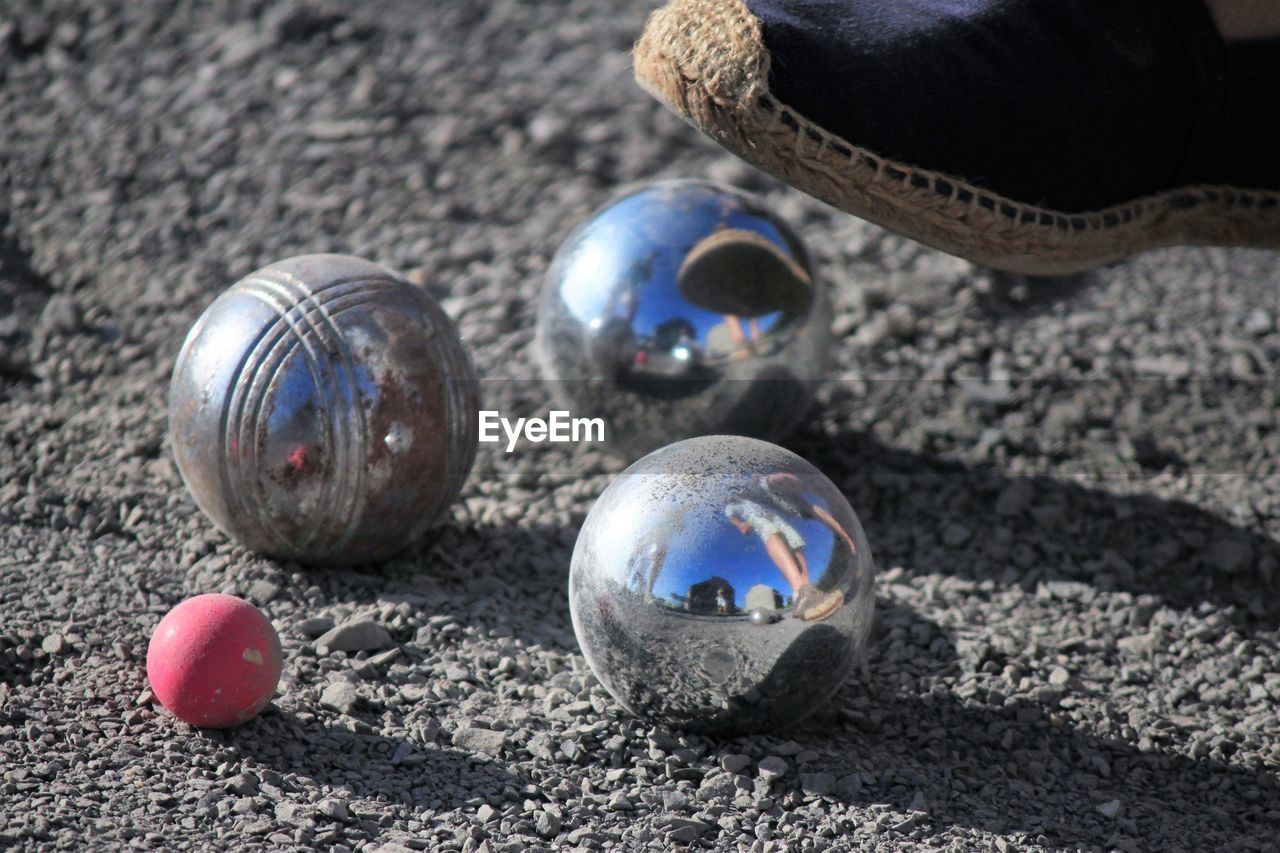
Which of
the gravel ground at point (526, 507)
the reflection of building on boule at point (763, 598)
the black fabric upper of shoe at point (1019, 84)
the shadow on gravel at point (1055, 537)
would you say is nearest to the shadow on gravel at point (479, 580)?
the gravel ground at point (526, 507)

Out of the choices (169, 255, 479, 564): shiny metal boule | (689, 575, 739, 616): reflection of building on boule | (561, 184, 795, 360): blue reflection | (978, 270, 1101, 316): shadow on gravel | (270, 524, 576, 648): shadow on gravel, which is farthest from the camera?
(978, 270, 1101, 316): shadow on gravel

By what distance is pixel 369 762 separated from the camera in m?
3.22

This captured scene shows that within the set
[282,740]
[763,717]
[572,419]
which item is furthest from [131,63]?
[763,717]

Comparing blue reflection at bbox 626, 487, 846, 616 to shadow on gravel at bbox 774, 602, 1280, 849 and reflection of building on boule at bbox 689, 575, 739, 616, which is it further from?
shadow on gravel at bbox 774, 602, 1280, 849

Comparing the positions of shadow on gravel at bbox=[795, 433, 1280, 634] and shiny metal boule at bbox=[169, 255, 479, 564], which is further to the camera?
shadow on gravel at bbox=[795, 433, 1280, 634]

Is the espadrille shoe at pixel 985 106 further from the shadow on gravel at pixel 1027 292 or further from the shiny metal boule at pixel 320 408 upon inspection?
the shadow on gravel at pixel 1027 292

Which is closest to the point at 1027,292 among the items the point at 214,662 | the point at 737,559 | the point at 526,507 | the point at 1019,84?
the point at 1019,84

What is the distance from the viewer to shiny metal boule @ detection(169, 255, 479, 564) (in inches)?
144

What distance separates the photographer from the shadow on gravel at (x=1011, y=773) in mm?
3143

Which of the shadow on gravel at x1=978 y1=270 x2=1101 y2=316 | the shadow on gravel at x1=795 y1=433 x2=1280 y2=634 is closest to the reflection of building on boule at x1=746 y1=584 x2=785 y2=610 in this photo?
the shadow on gravel at x1=795 y1=433 x2=1280 y2=634

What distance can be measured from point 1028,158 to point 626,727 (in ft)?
5.77

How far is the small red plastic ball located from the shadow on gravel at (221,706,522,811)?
71 millimetres

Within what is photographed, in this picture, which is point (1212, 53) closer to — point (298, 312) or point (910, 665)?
point (910, 665)

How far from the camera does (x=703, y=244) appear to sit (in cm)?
432
